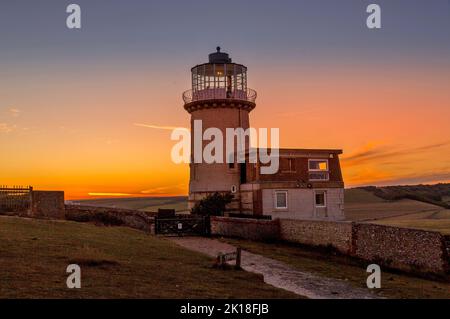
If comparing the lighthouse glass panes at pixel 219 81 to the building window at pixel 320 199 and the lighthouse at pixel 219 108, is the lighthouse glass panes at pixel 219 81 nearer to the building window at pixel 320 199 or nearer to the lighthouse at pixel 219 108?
the lighthouse at pixel 219 108

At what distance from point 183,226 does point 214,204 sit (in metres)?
4.98

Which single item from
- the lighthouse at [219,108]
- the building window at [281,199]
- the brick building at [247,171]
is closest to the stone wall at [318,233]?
the building window at [281,199]

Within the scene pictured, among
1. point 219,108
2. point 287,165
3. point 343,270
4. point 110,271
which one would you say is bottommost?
point 343,270

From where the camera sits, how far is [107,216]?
36531 mm

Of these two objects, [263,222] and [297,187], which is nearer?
[263,222]

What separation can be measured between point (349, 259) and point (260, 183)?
12.4m

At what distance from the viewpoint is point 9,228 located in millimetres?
23641

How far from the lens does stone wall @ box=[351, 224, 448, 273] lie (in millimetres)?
19844

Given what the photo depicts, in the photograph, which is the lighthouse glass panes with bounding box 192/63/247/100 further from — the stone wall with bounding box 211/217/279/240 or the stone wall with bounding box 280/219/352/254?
the stone wall with bounding box 280/219/352/254

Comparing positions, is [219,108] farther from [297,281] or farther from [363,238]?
[297,281]

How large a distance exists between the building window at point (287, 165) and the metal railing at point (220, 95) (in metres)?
6.86

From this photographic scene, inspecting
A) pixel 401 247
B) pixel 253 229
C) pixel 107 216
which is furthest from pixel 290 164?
pixel 401 247
